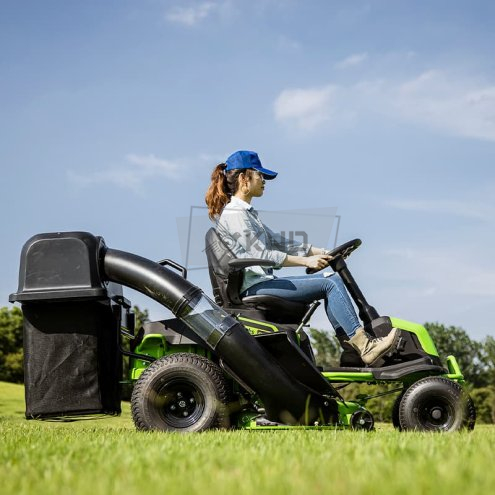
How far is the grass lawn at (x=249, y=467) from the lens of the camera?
2258mm

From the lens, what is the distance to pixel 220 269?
5613 mm

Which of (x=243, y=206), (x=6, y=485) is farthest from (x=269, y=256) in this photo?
(x=6, y=485)

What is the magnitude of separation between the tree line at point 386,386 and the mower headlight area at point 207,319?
19.7 m

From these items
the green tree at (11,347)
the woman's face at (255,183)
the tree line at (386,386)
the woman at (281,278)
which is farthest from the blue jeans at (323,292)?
the green tree at (11,347)

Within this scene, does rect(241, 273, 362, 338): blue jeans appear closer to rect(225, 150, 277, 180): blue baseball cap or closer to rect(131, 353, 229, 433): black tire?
rect(131, 353, 229, 433): black tire

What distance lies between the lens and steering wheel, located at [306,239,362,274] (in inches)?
223

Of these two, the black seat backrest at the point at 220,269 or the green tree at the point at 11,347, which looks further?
the green tree at the point at 11,347

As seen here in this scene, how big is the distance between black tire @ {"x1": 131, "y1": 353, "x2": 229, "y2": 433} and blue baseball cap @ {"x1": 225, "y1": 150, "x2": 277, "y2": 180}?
165 centimetres

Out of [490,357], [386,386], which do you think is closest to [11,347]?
[386,386]

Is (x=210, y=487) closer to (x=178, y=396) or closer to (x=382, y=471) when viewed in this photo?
(x=382, y=471)

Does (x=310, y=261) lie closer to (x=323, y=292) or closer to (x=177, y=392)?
(x=323, y=292)

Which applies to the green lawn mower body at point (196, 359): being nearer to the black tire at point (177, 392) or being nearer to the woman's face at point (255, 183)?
the black tire at point (177, 392)

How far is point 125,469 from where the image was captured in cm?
275

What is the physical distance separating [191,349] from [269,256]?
0.99m
